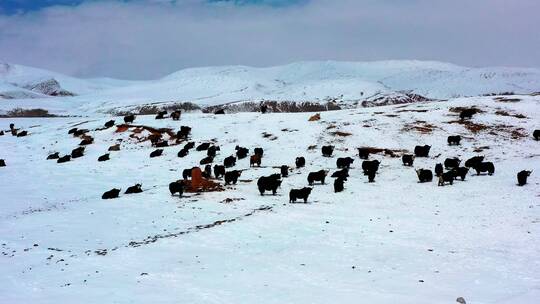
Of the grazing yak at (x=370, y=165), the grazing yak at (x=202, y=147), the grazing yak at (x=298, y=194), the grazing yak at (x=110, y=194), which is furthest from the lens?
the grazing yak at (x=202, y=147)

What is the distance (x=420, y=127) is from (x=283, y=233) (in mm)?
26431

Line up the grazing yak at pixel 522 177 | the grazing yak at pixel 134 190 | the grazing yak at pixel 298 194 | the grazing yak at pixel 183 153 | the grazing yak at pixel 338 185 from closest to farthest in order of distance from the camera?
the grazing yak at pixel 298 194 < the grazing yak at pixel 522 177 < the grazing yak at pixel 338 185 < the grazing yak at pixel 134 190 < the grazing yak at pixel 183 153

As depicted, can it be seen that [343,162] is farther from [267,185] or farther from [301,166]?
[267,185]

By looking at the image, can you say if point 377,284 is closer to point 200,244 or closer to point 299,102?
point 200,244

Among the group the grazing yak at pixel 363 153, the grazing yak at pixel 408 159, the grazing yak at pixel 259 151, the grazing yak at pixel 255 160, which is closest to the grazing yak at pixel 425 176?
the grazing yak at pixel 408 159

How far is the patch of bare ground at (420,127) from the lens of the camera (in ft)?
137

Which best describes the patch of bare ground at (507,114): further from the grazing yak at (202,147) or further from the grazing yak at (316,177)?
the grazing yak at (202,147)

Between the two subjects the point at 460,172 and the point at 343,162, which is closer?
the point at 460,172

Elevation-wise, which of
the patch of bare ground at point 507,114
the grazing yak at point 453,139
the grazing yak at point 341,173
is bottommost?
the grazing yak at point 341,173

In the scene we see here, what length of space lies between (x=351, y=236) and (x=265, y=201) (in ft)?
25.6

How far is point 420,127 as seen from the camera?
140 feet

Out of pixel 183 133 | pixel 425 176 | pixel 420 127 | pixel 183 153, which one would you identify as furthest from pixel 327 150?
pixel 183 133

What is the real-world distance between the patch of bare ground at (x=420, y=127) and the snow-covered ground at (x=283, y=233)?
79 cm

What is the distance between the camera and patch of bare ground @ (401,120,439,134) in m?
A: 41.9
